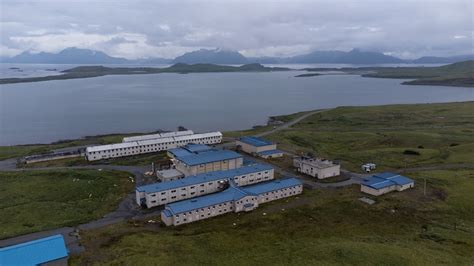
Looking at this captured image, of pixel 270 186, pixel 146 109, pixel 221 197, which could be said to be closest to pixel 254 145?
pixel 270 186

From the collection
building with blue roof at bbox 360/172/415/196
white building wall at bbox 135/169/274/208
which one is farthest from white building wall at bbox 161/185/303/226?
building with blue roof at bbox 360/172/415/196

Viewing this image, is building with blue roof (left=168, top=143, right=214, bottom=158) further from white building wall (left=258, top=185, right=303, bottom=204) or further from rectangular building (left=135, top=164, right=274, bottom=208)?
white building wall (left=258, top=185, right=303, bottom=204)

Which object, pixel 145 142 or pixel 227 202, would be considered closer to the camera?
pixel 227 202

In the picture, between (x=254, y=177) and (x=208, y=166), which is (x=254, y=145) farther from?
(x=254, y=177)

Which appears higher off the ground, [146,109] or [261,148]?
[146,109]

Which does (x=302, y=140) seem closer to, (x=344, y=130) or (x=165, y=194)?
(x=344, y=130)

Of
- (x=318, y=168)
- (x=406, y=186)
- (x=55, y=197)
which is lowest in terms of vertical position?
(x=55, y=197)

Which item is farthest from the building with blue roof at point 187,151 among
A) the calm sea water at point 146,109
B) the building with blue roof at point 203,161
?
the calm sea water at point 146,109
